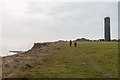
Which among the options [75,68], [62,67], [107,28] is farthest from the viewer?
[107,28]

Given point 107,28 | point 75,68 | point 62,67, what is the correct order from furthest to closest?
point 107,28, point 62,67, point 75,68

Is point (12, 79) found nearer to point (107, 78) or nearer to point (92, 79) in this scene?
point (92, 79)

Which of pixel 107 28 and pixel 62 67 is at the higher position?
pixel 107 28

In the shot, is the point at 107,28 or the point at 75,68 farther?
the point at 107,28

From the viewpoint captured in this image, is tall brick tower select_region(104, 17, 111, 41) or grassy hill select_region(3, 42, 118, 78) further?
tall brick tower select_region(104, 17, 111, 41)

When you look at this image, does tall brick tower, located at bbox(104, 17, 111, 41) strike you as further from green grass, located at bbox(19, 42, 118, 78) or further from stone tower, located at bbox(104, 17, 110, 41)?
green grass, located at bbox(19, 42, 118, 78)

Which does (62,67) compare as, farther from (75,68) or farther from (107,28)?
(107,28)

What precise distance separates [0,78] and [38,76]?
2491 millimetres

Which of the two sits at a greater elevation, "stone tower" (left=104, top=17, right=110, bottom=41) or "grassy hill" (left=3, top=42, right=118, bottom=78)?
"stone tower" (left=104, top=17, right=110, bottom=41)

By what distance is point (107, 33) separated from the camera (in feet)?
634

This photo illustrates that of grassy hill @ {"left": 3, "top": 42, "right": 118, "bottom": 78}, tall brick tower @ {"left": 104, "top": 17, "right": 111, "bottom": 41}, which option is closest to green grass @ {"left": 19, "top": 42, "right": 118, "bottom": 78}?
grassy hill @ {"left": 3, "top": 42, "right": 118, "bottom": 78}

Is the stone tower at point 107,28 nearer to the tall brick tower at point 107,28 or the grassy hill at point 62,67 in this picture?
the tall brick tower at point 107,28

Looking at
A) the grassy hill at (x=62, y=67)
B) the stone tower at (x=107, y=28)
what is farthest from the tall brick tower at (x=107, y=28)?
the grassy hill at (x=62, y=67)

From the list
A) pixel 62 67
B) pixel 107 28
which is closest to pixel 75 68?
pixel 62 67
